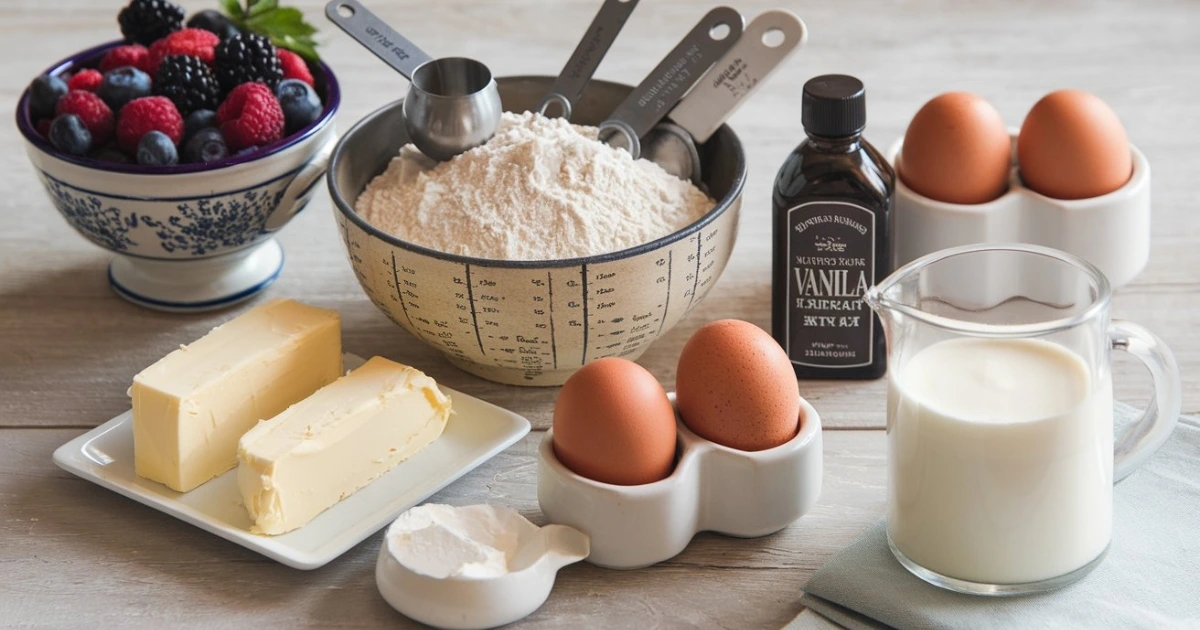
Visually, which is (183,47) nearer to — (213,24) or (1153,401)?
(213,24)

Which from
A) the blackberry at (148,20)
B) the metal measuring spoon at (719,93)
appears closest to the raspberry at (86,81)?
the blackberry at (148,20)

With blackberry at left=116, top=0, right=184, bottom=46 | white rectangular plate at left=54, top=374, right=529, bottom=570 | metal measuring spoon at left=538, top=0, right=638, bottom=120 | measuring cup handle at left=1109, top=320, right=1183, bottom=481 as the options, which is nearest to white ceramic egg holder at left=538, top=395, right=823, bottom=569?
white rectangular plate at left=54, top=374, right=529, bottom=570

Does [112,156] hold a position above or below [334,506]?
above

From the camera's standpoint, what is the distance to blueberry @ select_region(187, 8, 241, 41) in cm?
155

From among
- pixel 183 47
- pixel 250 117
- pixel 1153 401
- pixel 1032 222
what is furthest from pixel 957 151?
pixel 183 47

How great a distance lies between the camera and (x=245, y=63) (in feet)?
4.67

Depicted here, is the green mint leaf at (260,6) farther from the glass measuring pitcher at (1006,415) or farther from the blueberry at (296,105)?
the glass measuring pitcher at (1006,415)

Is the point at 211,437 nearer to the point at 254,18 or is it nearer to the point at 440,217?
the point at 440,217

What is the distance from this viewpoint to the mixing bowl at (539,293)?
116cm

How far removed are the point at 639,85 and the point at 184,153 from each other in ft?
1.48

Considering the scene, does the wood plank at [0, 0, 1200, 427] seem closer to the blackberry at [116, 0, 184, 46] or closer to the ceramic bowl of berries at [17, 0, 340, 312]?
the ceramic bowl of berries at [17, 0, 340, 312]

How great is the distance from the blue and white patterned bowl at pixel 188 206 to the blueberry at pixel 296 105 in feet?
0.05

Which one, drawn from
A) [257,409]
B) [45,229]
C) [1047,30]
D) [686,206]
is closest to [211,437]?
[257,409]

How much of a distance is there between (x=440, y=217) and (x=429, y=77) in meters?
0.17
